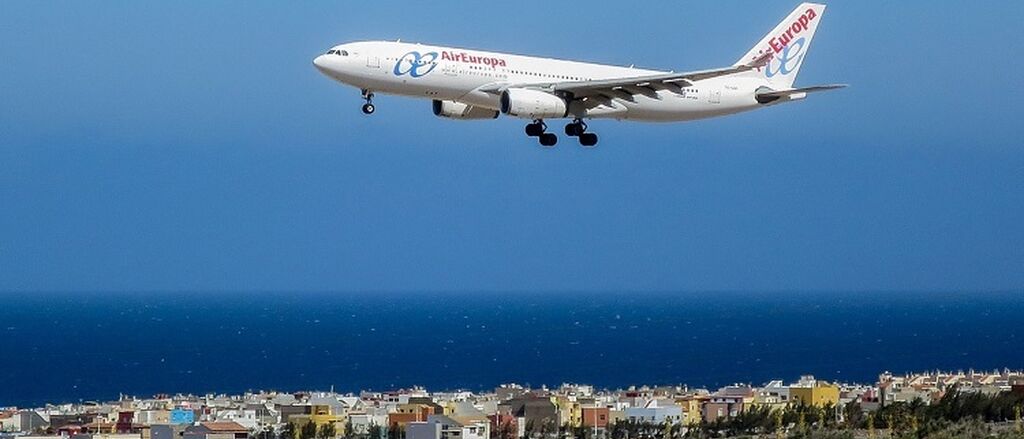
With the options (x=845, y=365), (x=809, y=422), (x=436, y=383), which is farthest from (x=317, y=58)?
(x=845, y=365)

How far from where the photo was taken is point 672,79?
5147 cm

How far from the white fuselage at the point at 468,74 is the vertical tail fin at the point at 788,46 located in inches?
276

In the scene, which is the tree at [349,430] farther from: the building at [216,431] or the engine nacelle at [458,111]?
the engine nacelle at [458,111]

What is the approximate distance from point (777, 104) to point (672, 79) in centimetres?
641

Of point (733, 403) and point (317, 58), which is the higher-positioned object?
point (317, 58)

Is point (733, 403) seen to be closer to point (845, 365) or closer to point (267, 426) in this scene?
point (267, 426)

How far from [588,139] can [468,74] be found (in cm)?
572

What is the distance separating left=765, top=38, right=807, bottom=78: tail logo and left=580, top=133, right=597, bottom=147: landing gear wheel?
29.6ft

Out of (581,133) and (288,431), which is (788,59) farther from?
(288,431)

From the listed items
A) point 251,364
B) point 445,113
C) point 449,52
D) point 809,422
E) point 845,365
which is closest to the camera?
point 449,52

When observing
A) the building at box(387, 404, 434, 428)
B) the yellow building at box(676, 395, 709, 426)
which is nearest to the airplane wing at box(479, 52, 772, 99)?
the building at box(387, 404, 434, 428)

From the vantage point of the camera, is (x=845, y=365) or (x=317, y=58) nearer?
(x=317, y=58)

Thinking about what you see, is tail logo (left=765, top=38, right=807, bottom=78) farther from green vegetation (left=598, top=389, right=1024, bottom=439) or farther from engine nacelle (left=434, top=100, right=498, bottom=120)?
green vegetation (left=598, top=389, right=1024, bottom=439)

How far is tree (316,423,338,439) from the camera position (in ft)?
245
